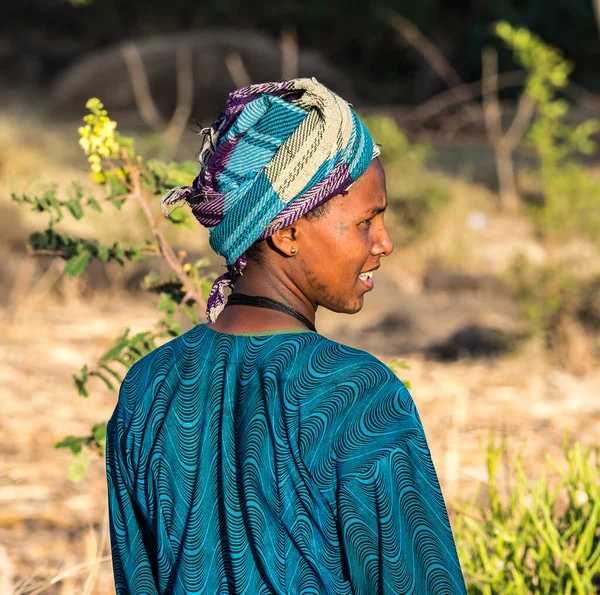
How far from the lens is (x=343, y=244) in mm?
1501

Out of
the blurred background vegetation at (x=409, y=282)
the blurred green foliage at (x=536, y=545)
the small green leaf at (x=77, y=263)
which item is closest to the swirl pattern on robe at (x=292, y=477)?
the blurred background vegetation at (x=409, y=282)

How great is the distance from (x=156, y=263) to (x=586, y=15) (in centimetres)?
1275

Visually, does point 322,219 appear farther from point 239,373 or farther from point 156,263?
point 156,263

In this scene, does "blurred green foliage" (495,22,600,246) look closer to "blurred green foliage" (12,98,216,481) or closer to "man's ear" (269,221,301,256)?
"blurred green foliage" (12,98,216,481)

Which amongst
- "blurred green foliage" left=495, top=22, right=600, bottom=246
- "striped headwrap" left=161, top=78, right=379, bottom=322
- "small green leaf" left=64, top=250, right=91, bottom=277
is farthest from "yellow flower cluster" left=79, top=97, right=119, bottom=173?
"blurred green foliage" left=495, top=22, right=600, bottom=246

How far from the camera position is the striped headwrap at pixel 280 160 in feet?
4.78

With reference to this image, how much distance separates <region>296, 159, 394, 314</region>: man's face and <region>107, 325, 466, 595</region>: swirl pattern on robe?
128 mm

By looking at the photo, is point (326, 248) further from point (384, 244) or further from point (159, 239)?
point (159, 239)

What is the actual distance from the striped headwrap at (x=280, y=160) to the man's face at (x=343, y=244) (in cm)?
3

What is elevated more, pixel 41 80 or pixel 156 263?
pixel 41 80

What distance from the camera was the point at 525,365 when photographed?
→ 261 inches

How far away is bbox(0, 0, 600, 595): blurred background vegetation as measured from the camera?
2.68 m

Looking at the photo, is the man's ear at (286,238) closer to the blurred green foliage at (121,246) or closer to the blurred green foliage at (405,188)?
the blurred green foliage at (121,246)

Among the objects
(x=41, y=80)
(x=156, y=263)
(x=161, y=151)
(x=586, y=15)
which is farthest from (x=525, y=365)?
(x=41, y=80)
